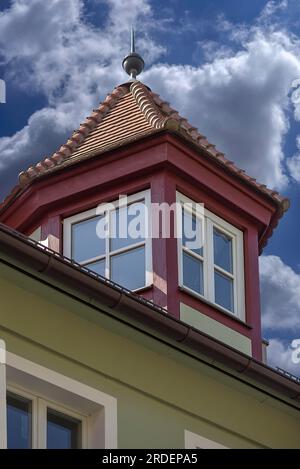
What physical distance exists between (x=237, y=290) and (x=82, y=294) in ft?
12.4

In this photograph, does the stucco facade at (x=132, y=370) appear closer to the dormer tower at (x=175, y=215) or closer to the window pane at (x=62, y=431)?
the window pane at (x=62, y=431)

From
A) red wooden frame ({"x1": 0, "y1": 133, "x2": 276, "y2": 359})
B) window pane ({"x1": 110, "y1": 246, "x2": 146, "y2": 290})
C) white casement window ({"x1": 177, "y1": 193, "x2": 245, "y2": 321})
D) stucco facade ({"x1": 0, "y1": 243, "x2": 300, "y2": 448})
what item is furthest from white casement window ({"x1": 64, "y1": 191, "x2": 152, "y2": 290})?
stucco facade ({"x1": 0, "y1": 243, "x2": 300, "y2": 448})

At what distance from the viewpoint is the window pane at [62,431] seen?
13.1 meters

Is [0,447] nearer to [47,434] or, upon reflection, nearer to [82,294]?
[47,434]

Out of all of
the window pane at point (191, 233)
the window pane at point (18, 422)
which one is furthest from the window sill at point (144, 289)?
the window pane at point (18, 422)

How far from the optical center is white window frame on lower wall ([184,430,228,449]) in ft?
45.6

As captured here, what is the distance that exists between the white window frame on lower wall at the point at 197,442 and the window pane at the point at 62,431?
3.71 ft

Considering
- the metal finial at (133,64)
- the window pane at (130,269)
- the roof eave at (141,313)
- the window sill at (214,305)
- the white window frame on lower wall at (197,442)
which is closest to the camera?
the roof eave at (141,313)

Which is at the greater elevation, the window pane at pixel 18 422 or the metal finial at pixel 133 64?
the metal finial at pixel 133 64

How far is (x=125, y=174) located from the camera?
1653 cm

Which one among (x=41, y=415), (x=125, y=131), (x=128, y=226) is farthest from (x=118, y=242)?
(x=41, y=415)

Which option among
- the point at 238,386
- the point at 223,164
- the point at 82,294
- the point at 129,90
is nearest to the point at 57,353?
the point at 82,294

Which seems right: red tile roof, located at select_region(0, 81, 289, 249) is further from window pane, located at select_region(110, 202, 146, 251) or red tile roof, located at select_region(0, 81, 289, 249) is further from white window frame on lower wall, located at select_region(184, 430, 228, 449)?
white window frame on lower wall, located at select_region(184, 430, 228, 449)

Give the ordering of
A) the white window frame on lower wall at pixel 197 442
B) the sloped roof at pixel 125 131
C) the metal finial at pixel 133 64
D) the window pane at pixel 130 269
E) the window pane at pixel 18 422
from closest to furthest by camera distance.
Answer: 1. the window pane at pixel 18 422
2. the white window frame on lower wall at pixel 197 442
3. the window pane at pixel 130 269
4. the sloped roof at pixel 125 131
5. the metal finial at pixel 133 64
